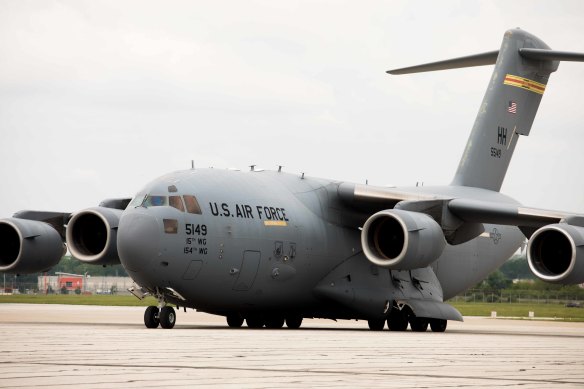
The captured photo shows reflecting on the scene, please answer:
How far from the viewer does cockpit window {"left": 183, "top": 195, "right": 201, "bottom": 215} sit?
67.6 ft

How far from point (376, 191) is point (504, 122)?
19.1 ft

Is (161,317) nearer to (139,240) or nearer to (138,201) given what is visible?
(139,240)

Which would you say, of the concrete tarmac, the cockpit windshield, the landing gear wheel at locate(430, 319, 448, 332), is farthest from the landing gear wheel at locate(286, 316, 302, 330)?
the concrete tarmac

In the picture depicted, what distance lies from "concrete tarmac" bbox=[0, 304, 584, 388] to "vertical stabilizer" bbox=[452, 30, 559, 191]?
10609 millimetres

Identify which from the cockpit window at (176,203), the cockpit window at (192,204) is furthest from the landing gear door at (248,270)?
the cockpit window at (176,203)

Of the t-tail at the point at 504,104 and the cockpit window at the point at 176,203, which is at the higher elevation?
the t-tail at the point at 504,104

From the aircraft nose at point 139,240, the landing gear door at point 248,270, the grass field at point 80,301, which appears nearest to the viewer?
the aircraft nose at point 139,240

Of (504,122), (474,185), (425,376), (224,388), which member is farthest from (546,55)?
(224,388)

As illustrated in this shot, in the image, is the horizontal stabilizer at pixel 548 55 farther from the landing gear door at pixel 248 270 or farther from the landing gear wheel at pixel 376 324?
the landing gear door at pixel 248 270

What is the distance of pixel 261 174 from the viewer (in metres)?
A: 23.7

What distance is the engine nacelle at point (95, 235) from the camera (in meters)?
22.0

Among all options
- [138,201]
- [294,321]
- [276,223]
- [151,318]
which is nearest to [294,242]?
[276,223]

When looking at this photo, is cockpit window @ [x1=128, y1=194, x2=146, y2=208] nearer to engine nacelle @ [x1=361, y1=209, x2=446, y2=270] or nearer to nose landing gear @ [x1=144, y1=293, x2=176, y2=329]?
A: nose landing gear @ [x1=144, y1=293, x2=176, y2=329]

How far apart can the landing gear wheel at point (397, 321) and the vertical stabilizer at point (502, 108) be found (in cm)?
460
